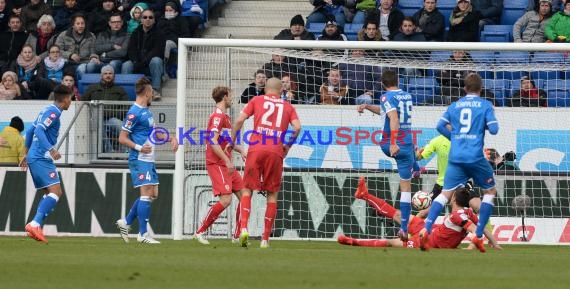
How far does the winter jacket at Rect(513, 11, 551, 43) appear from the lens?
74.5ft

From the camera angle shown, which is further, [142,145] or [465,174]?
[142,145]

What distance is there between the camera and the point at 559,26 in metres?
22.5

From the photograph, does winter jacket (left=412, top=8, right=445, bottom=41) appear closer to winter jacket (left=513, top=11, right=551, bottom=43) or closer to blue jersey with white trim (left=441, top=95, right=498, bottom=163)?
winter jacket (left=513, top=11, right=551, bottom=43)

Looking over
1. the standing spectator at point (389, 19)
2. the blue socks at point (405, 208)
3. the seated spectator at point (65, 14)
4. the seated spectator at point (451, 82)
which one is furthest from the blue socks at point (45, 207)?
the seated spectator at point (65, 14)

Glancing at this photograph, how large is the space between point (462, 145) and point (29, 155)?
575cm

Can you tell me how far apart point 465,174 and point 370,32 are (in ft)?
27.2

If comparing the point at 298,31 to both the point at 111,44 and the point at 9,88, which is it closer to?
the point at 111,44

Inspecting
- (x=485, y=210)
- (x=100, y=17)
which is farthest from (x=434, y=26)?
(x=485, y=210)

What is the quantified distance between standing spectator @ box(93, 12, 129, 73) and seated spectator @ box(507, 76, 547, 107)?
25.8ft

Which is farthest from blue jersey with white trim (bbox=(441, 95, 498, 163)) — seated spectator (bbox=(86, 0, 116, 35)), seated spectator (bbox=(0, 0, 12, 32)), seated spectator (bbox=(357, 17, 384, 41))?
seated spectator (bbox=(0, 0, 12, 32))

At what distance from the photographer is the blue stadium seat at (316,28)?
949 inches

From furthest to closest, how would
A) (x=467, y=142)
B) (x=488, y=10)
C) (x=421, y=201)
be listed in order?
(x=488, y=10) → (x=421, y=201) → (x=467, y=142)

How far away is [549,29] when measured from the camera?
22.5 metres

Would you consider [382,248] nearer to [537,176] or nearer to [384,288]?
[537,176]
